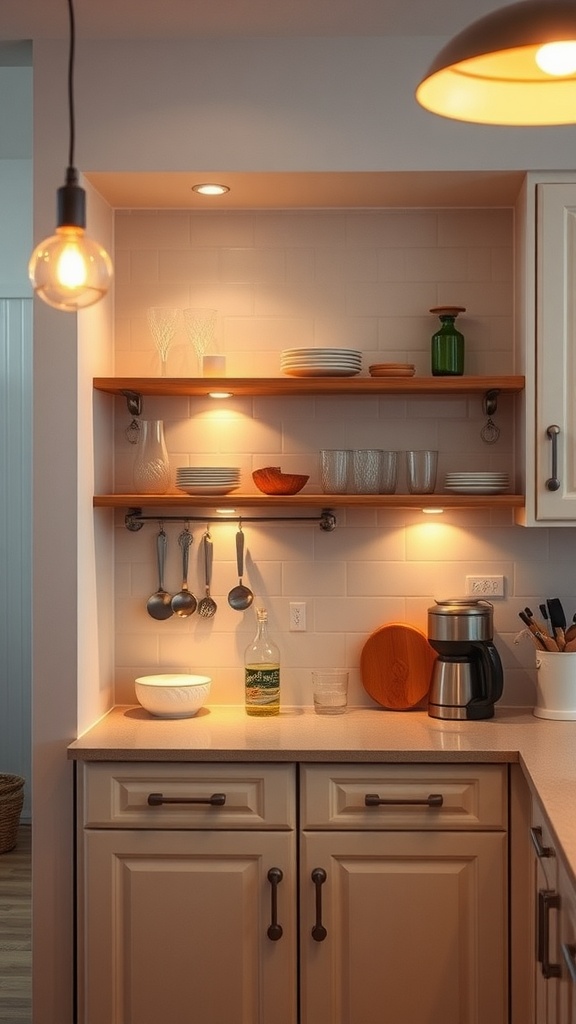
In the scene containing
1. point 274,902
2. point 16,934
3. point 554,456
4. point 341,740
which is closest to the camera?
point 274,902

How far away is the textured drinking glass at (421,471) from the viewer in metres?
3.35

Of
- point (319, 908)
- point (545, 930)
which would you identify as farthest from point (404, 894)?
point (545, 930)

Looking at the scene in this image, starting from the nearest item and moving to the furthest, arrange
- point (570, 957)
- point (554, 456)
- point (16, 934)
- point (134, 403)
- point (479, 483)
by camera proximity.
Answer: point (570, 957) → point (554, 456) → point (479, 483) → point (134, 403) → point (16, 934)

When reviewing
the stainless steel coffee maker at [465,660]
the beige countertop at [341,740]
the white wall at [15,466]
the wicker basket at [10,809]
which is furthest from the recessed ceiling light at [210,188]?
the wicker basket at [10,809]

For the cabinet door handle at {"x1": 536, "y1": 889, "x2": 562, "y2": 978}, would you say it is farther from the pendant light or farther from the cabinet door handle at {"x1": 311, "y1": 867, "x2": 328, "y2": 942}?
the pendant light

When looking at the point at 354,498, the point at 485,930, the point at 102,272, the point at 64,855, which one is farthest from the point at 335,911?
the point at 102,272

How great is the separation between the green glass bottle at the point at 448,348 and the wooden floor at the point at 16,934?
7.55 ft

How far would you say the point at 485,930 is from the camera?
292 cm

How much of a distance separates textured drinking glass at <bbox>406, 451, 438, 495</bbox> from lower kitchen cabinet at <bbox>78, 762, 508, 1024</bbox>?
0.83m

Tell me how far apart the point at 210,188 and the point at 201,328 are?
41 centimetres

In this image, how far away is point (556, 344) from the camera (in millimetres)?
3189

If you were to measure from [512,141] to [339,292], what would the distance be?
2.28 feet

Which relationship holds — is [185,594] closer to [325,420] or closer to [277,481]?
[277,481]

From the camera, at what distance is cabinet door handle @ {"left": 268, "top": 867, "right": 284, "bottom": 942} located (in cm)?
292
